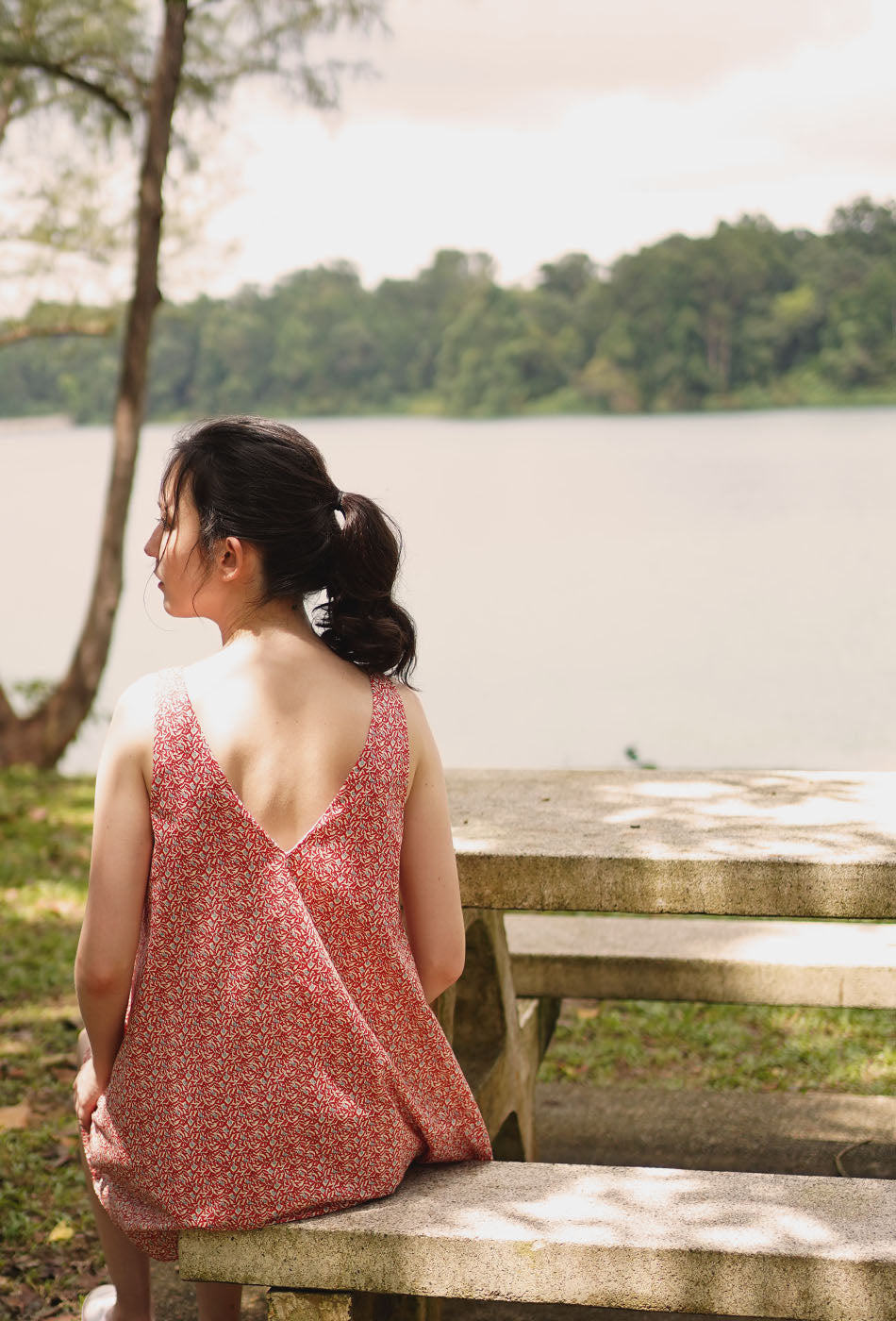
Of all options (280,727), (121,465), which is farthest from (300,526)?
(121,465)

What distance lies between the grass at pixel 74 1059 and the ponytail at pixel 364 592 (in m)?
1.66

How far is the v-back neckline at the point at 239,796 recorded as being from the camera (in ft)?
6.54

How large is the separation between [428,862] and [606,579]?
19.2 m

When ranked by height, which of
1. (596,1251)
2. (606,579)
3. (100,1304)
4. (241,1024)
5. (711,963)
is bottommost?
(606,579)

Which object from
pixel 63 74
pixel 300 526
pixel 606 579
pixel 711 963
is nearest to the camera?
pixel 300 526

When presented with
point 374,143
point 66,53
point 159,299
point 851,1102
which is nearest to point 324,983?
point 851,1102

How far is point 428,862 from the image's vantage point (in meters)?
2.19

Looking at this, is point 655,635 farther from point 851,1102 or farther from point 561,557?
point 851,1102

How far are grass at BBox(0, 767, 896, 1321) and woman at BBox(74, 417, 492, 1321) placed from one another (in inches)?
48.5

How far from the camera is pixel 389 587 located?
2232 millimetres

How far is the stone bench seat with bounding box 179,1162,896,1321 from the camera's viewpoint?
6.08 feet

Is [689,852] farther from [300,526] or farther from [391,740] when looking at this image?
[300,526]

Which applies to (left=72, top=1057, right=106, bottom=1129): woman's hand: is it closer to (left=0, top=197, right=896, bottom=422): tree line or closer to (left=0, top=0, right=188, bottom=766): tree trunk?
(left=0, top=0, right=188, bottom=766): tree trunk

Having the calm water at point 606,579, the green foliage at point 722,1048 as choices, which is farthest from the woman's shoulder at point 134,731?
the calm water at point 606,579
